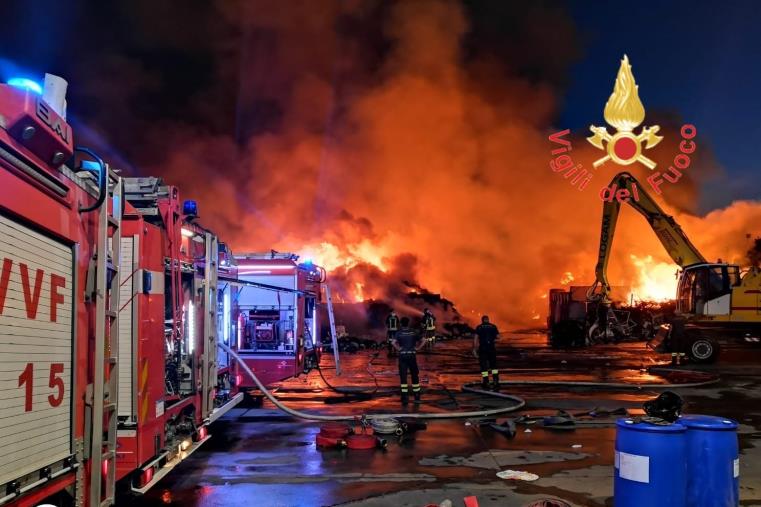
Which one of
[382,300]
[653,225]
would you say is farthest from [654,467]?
[382,300]

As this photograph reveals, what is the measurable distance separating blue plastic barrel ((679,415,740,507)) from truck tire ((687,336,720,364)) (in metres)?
16.5

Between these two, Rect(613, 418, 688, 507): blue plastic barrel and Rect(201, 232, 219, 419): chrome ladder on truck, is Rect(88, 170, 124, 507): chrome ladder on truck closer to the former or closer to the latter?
Rect(201, 232, 219, 419): chrome ladder on truck

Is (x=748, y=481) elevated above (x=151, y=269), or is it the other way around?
(x=151, y=269)

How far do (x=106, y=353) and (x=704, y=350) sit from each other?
2000cm

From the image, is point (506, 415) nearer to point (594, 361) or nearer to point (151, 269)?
point (151, 269)

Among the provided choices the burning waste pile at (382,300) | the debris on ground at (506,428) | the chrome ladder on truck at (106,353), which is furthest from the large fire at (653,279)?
the chrome ladder on truck at (106,353)

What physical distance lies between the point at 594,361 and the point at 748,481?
1543cm

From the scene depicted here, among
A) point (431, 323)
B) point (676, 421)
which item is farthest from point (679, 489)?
point (431, 323)

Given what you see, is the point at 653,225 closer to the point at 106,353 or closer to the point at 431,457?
the point at 431,457

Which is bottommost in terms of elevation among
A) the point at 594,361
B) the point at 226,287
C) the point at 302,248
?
the point at 594,361

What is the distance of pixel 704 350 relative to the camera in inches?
800

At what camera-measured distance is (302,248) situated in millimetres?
39469

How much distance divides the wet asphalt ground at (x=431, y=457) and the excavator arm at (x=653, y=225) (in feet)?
34.3

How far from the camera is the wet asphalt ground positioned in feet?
20.7
